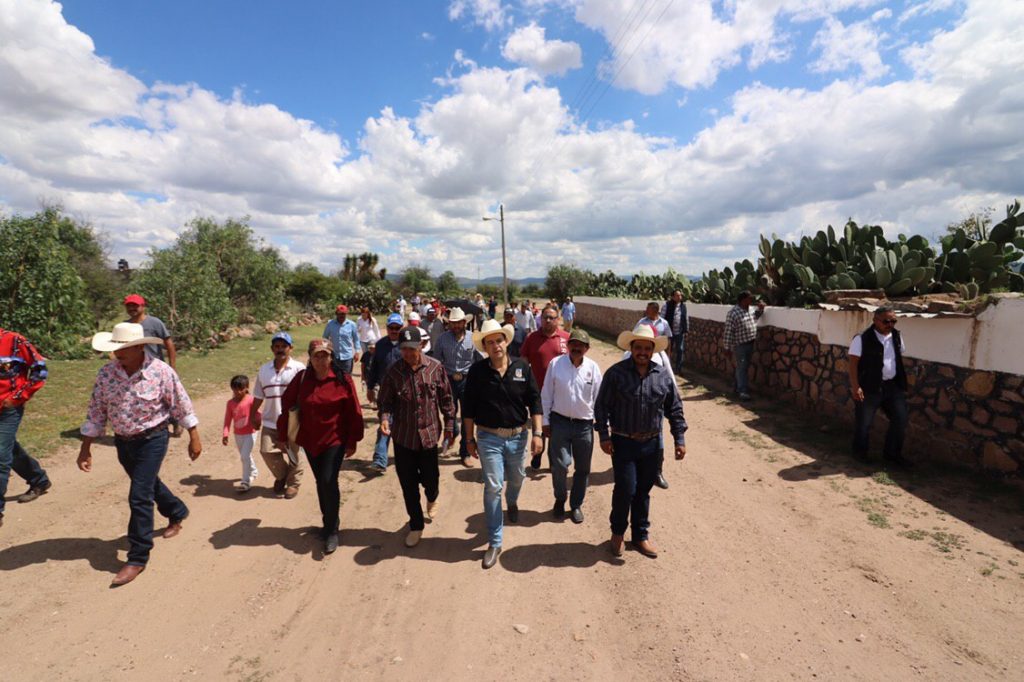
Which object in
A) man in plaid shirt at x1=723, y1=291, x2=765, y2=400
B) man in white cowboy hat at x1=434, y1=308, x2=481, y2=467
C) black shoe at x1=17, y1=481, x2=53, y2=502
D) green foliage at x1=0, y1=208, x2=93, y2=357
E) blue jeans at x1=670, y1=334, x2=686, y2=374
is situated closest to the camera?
black shoe at x1=17, y1=481, x2=53, y2=502

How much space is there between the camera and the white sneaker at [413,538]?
4.23m

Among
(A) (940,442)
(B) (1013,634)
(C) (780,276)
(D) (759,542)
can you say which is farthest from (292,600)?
(C) (780,276)

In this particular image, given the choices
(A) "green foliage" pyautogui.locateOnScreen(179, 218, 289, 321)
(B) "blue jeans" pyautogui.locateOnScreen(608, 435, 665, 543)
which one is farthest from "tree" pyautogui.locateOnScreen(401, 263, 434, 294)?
(B) "blue jeans" pyautogui.locateOnScreen(608, 435, 665, 543)

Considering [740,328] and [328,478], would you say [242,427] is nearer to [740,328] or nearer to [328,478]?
[328,478]

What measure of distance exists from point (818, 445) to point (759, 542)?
2.94m

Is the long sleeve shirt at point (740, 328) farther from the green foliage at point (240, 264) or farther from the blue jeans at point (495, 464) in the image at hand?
the green foliage at point (240, 264)

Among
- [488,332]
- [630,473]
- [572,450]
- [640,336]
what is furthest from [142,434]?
[640,336]

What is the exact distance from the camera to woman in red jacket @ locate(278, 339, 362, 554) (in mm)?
4133

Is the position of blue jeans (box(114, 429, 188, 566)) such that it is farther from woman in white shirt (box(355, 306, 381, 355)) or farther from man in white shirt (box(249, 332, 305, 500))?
woman in white shirt (box(355, 306, 381, 355))

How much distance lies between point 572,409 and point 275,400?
9.81 feet

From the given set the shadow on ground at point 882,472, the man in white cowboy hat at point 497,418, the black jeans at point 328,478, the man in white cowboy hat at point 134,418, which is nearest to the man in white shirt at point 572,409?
the man in white cowboy hat at point 497,418

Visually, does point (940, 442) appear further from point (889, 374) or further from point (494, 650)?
point (494, 650)

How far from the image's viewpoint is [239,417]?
545cm

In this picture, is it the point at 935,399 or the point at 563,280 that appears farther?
the point at 563,280
